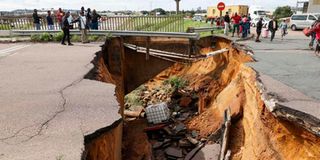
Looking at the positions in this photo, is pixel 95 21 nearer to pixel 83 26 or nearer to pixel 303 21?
pixel 83 26

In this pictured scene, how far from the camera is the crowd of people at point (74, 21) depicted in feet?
39.1

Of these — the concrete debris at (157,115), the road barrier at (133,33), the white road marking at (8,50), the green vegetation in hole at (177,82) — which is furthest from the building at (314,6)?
the white road marking at (8,50)

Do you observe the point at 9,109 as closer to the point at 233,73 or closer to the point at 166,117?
the point at 166,117

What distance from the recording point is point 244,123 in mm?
7977

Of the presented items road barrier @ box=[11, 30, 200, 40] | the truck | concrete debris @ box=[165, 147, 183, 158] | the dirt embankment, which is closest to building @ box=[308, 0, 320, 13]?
the truck

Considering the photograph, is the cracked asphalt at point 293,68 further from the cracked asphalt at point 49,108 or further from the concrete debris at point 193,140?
the cracked asphalt at point 49,108

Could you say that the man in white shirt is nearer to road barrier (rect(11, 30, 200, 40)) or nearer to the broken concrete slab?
road barrier (rect(11, 30, 200, 40))

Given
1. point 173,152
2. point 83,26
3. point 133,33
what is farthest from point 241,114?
point 83,26

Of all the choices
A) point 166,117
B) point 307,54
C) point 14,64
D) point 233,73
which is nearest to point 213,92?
point 233,73

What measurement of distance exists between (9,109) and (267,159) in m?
5.26

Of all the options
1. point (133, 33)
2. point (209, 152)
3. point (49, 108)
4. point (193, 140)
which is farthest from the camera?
point (133, 33)

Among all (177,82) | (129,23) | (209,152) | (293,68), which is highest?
(129,23)

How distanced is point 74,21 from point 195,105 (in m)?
7.24

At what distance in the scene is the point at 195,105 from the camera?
44.9 ft
